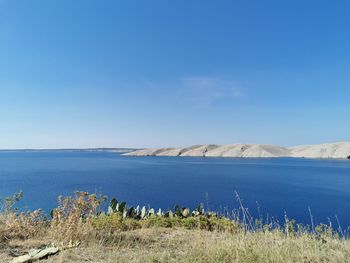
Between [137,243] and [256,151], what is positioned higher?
[256,151]

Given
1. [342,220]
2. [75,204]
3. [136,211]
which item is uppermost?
[75,204]

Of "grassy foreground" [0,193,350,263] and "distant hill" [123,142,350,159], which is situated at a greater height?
"distant hill" [123,142,350,159]

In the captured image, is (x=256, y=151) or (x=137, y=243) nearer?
(x=137, y=243)

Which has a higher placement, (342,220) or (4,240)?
(4,240)

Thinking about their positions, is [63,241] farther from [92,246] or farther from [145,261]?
[145,261]

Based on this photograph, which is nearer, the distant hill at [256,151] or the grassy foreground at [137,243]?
the grassy foreground at [137,243]

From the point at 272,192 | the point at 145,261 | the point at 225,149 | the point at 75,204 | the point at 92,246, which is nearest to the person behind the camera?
the point at 145,261

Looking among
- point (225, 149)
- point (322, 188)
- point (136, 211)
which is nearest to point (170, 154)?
point (225, 149)

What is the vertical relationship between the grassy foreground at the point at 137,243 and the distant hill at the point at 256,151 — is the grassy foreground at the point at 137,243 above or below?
below

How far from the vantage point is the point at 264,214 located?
25297 millimetres

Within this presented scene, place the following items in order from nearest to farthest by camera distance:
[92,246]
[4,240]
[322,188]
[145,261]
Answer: [145,261], [92,246], [4,240], [322,188]

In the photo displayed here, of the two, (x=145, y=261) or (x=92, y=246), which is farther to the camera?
(x=92, y=246)

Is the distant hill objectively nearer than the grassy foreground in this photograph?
No

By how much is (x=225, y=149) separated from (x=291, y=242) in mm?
164254
